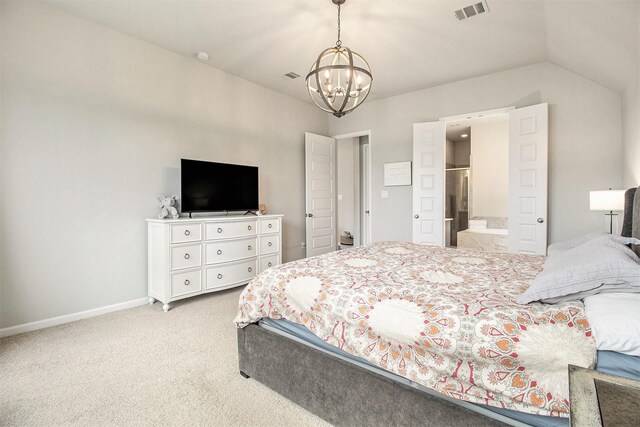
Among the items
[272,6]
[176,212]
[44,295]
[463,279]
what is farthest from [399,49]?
[44,295]

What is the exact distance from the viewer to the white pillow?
3.03 ft

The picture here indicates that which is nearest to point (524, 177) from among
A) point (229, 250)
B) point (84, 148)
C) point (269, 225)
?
point (269, 225)

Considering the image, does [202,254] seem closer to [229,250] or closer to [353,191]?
[229,250]

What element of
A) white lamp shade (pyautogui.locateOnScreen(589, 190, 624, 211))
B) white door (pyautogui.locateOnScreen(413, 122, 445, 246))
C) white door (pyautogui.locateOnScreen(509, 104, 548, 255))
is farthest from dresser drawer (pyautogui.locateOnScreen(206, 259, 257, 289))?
white lamp shade (pyautogui.locateOnScreen(589, 190, 624, 211))

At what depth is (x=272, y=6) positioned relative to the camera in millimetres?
2689

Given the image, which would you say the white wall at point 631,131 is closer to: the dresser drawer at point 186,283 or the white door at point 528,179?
the white door at point 528,179

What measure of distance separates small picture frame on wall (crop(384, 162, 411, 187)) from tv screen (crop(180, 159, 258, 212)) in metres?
2.18

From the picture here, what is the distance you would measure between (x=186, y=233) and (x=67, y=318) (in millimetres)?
1282

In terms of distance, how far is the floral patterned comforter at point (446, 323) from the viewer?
1.01 metres

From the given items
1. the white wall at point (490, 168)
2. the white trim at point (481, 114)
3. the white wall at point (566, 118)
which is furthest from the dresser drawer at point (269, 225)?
the white wall at point (490, 168)

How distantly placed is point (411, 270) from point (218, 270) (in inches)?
95.4

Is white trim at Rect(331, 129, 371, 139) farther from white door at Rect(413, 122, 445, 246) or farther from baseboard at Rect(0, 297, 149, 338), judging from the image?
baseboard at Rect(0, 297, 149, 338)

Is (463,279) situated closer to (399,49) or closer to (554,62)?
(399,49)

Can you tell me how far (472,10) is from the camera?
A: 2744 mm
